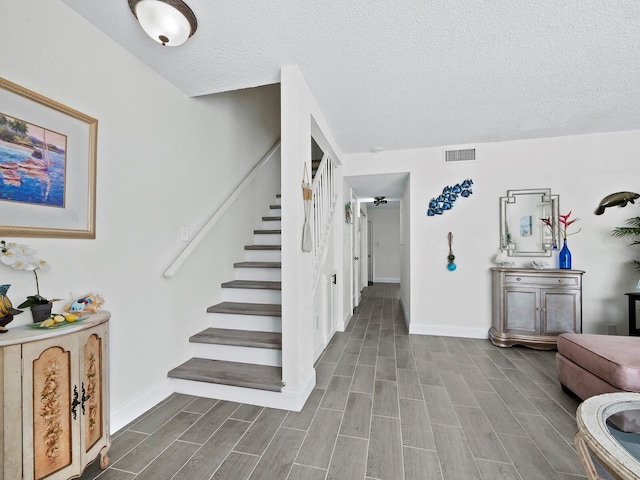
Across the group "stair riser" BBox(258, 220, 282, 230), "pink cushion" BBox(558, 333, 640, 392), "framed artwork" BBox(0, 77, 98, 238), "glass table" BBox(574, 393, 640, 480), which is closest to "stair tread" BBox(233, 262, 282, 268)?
"stair riser" BBox(258, 220, 282, 230)

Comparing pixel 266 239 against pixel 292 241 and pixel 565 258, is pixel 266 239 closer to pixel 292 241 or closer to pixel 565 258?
pixel 292 241

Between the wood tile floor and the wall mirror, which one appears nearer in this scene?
the wood tile floor

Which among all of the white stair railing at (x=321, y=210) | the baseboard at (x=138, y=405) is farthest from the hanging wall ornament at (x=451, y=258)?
the baseboard at (x=138, y=405)

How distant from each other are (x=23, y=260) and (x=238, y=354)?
150 centimetres

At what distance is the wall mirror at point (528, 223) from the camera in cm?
330

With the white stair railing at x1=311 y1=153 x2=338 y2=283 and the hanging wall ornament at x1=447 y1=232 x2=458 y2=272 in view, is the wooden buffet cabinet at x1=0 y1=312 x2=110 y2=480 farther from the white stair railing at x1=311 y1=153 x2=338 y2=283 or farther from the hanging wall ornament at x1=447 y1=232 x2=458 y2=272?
the hanging wall ornament at x1=447 y1=232 x2=458 y2=272

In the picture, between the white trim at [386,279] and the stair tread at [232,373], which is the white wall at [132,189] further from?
the white trim at [386,279]

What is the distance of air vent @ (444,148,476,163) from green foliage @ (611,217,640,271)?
1.71 m

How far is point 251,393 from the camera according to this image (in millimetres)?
1980

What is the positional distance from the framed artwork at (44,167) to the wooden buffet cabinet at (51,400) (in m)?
0.51

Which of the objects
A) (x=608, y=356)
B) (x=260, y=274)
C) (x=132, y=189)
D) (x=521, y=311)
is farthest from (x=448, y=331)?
(x=132, y=189)

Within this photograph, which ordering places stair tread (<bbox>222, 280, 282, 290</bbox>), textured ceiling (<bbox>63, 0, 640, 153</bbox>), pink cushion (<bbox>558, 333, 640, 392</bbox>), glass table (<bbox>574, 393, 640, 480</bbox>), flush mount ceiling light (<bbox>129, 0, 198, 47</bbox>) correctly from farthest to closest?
stair tread (<bbox>222, 280, 282, 290</bbox>) → pink cushion (<bbox>558, 333, 640, 392</bbox>) → textured ceiling (<bbox>63, 0, 640, 153</bbox>) → flush mount ceiling light (<bbox>129, 0, 198, 47</bbox>) → glass table (<bbox>574, 393, 640, 480</bbox>)

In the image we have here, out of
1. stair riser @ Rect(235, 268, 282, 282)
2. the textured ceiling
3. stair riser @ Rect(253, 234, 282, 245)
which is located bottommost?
stair riser @ Rect(235, 268, 282, 282)

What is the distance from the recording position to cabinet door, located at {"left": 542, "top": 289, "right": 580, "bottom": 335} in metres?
2.97
